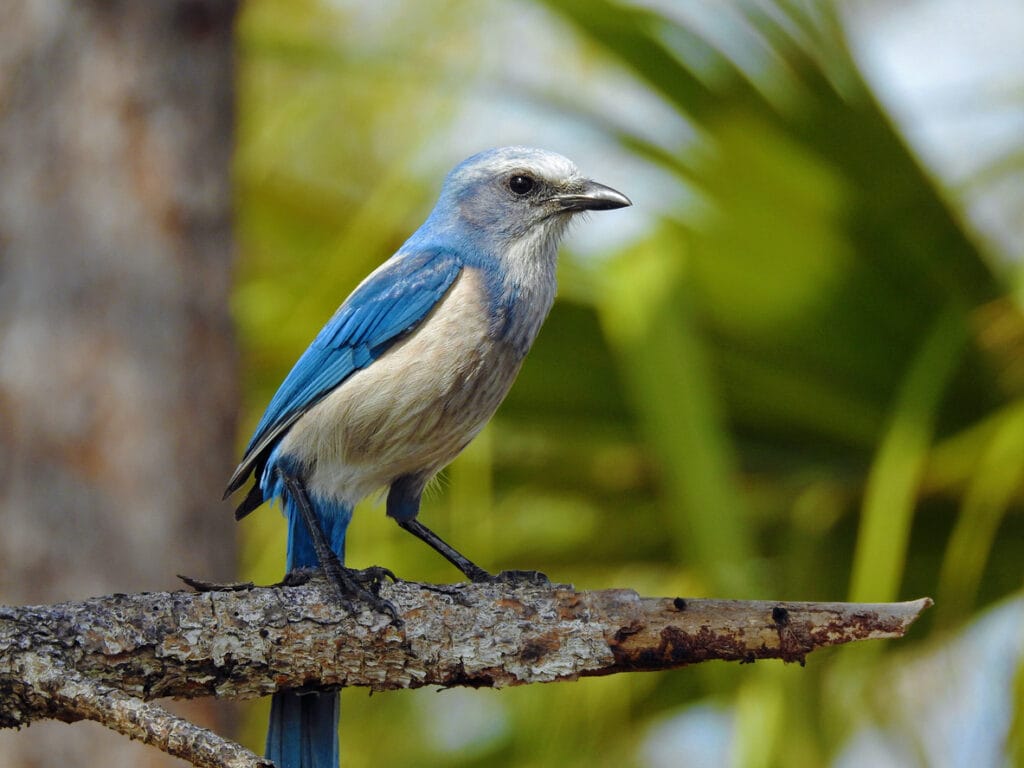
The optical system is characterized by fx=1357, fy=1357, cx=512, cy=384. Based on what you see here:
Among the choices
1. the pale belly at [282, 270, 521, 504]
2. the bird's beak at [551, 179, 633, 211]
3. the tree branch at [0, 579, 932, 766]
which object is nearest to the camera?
the tree branch at [0, 579, 932, 766]

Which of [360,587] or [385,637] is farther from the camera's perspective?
[360,587]

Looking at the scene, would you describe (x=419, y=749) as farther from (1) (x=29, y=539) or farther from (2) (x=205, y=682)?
(2) (x=205, y=682)

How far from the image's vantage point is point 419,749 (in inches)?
254

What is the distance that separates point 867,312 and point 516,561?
196 centimetres

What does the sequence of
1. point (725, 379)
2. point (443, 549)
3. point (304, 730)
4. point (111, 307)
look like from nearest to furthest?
point (304, 730), point (443, 549), point (111, 307), point (725, 379)

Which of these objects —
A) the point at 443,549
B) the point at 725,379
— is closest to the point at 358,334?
the point at 443,549

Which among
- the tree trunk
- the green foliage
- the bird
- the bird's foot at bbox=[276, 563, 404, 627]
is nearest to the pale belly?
the bird

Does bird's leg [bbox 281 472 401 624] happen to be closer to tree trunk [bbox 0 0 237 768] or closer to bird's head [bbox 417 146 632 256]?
bird's head [bbox 417 146 632 256]

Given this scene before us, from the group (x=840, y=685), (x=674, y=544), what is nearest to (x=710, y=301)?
(x=674, y=544)

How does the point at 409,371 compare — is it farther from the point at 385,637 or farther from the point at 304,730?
the point at 304,730

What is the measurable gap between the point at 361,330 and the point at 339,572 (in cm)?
57

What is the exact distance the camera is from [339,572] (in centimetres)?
287

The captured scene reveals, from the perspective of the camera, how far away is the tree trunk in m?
4.75

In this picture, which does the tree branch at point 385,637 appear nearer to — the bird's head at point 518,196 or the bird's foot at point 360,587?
the bird's foot at point 360,587
